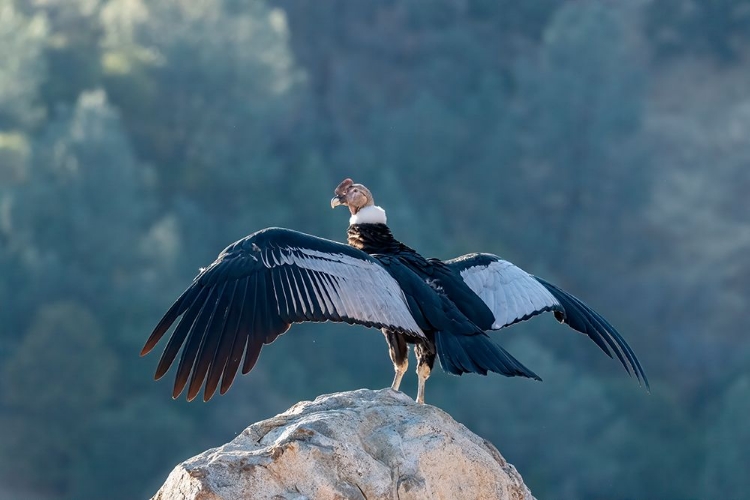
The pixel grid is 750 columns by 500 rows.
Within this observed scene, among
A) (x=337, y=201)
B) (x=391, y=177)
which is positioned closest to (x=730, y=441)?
(x=391, y=177)

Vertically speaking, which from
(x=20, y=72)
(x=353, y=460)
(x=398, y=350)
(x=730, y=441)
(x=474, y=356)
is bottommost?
(x=353, y=460)

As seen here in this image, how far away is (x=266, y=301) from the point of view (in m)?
7.83

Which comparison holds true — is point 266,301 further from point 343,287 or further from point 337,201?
point 337,201

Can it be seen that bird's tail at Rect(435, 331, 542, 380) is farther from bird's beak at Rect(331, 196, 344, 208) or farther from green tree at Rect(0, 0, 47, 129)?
green tree at Rect(0, 0, 47, 129)

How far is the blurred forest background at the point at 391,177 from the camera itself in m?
32.4

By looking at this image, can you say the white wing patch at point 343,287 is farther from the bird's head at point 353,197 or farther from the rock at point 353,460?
the bird's head at point 353,197

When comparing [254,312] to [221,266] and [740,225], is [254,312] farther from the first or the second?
[740,225]

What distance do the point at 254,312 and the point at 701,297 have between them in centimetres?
3227

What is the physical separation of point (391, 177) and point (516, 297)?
32353mm

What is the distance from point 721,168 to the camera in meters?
43.4

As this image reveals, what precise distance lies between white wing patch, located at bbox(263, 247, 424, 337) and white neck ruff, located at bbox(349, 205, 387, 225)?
89 cm

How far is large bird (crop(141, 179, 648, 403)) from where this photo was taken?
25.0 ft

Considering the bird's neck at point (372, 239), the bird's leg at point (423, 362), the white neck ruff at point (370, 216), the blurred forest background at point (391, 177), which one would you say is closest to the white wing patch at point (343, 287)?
the bird's leg at point (423, 362)

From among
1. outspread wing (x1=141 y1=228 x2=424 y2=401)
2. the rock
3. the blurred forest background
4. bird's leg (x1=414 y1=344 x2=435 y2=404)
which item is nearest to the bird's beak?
outspread wing (x1=141 y1=228 x2=424 y2=401)
